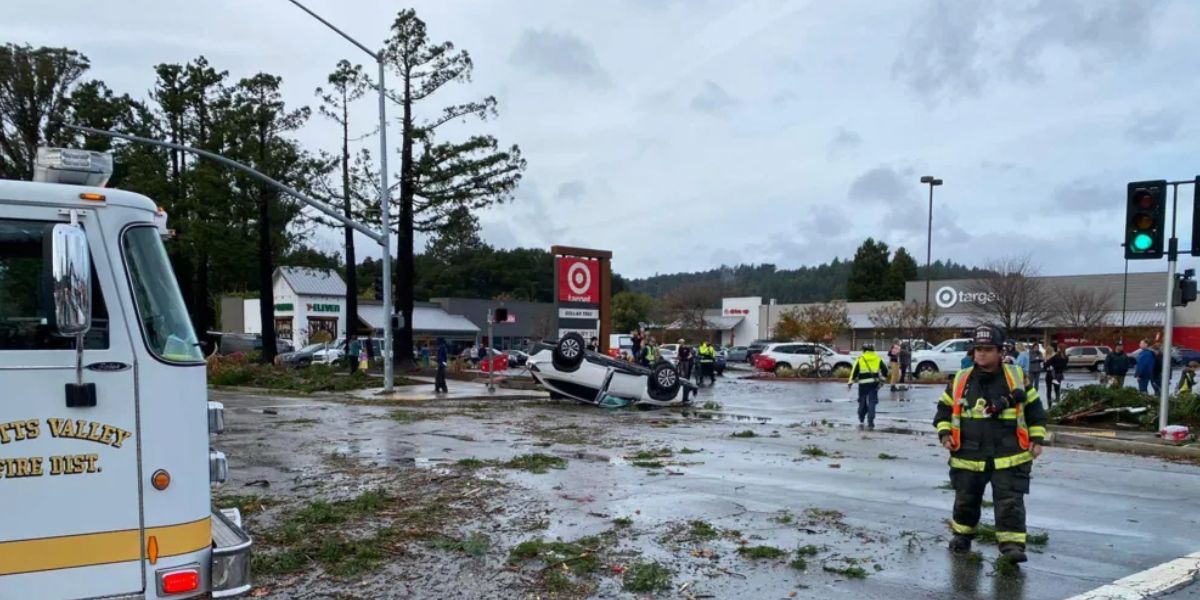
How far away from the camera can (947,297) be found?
65.2 meters

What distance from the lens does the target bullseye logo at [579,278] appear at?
27.4 m

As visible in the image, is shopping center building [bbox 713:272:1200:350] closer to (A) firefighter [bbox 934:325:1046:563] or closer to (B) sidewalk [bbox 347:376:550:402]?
(B) sidewalk [bbox 347:376:550:402]

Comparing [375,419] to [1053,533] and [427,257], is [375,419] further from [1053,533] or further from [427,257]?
[427,257]

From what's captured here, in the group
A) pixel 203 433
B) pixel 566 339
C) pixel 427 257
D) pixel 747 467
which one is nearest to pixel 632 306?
pixel 427 257

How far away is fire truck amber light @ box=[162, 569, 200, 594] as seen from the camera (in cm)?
441

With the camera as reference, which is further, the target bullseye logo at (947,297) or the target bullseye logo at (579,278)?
Answer: the target bullseye logo at (947,297)

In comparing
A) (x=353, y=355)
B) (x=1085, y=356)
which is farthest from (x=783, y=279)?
(x=353, y=355)

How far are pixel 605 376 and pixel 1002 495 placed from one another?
1567cm

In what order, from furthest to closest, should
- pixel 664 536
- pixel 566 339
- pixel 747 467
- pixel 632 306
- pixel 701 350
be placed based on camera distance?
pixel 632 306 < pixel 701 350 < pixel 566 339 < pixel 747 467 < pixel 664 536

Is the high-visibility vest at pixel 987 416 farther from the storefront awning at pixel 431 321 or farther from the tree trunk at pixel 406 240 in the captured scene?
the storefront awning at pixel 431 321

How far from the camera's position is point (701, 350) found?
1289 inches

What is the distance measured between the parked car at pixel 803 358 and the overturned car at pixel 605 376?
1746 cm

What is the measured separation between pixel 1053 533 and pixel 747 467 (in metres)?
4.41

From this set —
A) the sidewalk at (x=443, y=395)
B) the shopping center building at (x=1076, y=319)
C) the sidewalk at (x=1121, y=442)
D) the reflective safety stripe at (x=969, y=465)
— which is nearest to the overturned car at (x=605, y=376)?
the sidewalk at (x=443, y=395)
